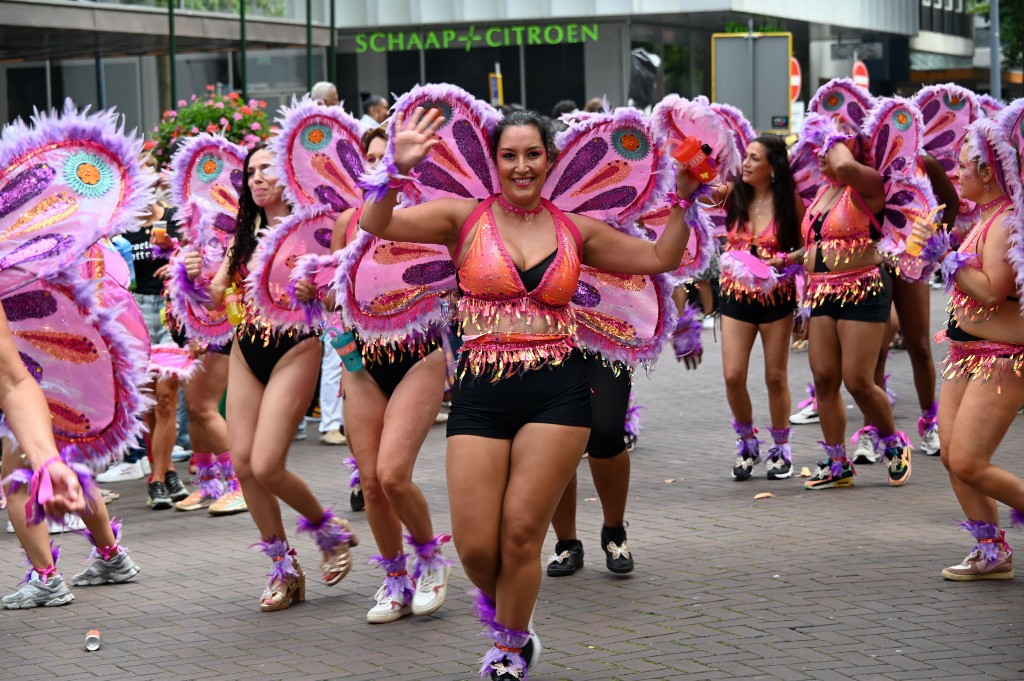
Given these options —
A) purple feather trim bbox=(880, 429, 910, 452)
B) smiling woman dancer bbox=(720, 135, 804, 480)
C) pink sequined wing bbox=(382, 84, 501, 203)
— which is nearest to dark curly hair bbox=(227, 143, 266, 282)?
pink sequined wing bbox=(382, 84, 501, 203)

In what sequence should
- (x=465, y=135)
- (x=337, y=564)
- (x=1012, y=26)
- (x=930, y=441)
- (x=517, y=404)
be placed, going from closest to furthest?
(x=517, y=404) → (x=465, y=135) → (x=337, y=564) → (x=930, y=441) → (x=1012, y=26)

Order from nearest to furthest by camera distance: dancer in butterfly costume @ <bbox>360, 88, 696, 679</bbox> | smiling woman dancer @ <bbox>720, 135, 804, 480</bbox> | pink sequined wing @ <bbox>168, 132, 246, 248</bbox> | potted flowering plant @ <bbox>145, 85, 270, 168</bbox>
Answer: dancer in butterfly costume @ <bbox>360, 88, 696, 679</bbox>
pink sequined wing @ <bbox>168, 132, 246, 248</bbox>
smiling woman dancer @ <bbox>720, 135, 804, 480</bbox>
potted flowering plant @ <bbox>145, 85, 270, 168</bbox>

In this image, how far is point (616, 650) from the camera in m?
5.50

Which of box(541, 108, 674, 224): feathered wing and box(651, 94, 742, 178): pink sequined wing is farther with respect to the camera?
box(541, 108, 674, 224): feathered wing

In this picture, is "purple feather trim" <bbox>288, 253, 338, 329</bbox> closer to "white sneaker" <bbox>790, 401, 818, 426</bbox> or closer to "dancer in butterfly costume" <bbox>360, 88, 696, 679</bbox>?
"dancer in butterfly costume" <bbox>360, 88, 696, 679</bbox>

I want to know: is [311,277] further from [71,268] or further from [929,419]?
[929,419]

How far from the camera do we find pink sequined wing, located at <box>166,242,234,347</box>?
711cm

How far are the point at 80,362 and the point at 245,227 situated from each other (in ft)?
7.30

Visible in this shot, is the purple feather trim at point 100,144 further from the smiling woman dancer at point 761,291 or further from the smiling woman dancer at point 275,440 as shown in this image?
the smiling woman dancer at point 761,291

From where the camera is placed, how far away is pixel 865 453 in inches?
376

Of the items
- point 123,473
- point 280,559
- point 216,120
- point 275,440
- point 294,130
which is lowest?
point 123,473

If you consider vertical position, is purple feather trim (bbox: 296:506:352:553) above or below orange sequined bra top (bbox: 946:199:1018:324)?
below

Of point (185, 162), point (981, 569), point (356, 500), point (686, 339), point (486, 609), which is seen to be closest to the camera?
point (486, 609)

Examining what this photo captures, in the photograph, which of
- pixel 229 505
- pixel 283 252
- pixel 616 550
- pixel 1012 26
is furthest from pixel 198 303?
pixel 1012 26
